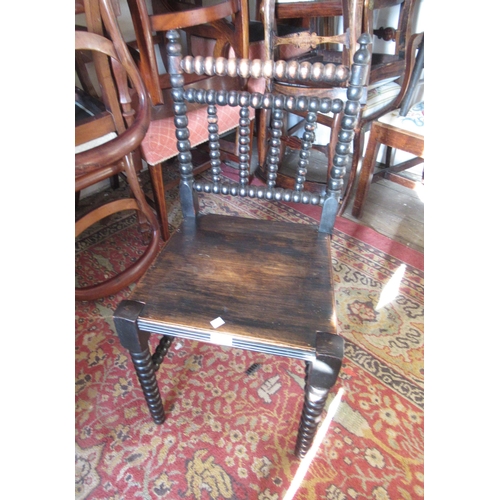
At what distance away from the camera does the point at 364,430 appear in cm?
107

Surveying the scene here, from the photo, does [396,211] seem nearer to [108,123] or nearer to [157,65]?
[157,65]

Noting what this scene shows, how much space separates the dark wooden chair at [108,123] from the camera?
105 centimetres

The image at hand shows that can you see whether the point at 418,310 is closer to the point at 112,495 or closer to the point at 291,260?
the point at 291,260

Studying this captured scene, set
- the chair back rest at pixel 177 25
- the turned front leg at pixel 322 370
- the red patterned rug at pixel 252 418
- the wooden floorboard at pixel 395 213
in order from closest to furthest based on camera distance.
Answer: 1. the turned front leg at pixel 322 370
2. the red patterned rug at pixel 252 418
3. the chair back rest at pixel 177 25
4. the wooden floorboard at pixel 395 213

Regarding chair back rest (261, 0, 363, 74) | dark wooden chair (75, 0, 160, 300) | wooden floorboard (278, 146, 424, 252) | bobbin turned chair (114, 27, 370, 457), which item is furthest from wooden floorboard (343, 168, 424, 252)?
dark wooden chair (75, 0, 160, 300)

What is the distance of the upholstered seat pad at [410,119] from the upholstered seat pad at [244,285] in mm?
777

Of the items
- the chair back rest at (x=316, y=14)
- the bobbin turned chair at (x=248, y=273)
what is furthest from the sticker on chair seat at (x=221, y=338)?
the chair back rest at (x=316, y=14)

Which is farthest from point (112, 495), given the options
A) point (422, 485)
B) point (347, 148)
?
point (347, 148)

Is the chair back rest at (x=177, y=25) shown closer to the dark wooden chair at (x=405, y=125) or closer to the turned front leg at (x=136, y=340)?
the dark wooden chair at (x=405, y=125)

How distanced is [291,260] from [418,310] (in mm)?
770

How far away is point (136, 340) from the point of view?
81cm

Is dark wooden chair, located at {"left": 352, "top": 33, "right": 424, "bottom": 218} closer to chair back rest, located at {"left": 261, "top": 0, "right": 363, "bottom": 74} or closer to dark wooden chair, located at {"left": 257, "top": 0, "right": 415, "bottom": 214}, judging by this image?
dark wooden chair, located at {"left": 257, "top": 0, "right": 415, "bottom": 214}

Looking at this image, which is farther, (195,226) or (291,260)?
(195,226)

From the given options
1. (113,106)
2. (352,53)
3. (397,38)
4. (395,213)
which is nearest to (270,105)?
(113,106)
